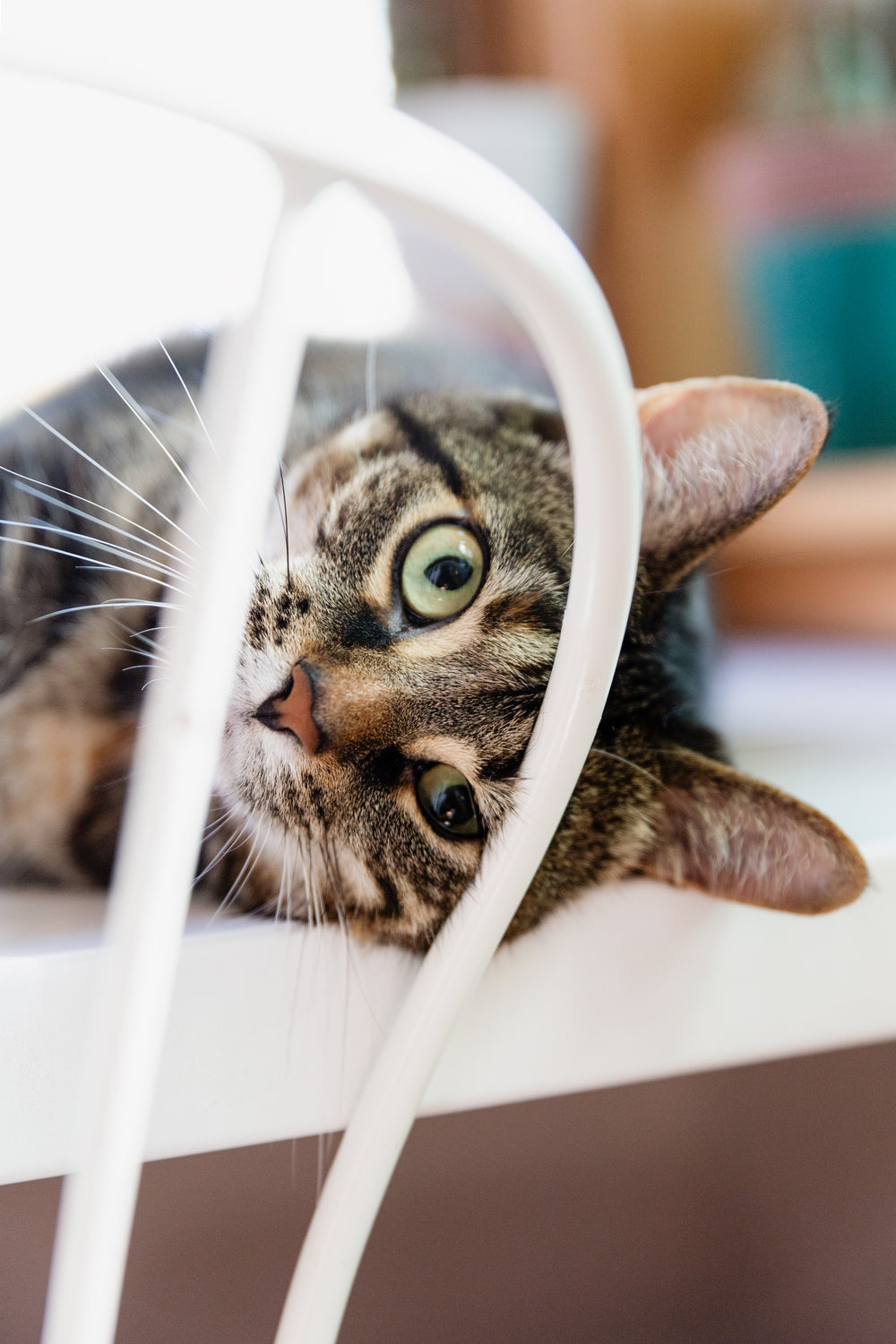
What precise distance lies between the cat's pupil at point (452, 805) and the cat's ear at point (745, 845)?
11 centimetres

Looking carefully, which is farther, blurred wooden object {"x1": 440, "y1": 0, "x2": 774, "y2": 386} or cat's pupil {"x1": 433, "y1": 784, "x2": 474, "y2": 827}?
blurred wooden object {"x1": 440, "y1": 0, "x2": 774, "y2": 386}

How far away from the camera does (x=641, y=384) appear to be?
0.85m

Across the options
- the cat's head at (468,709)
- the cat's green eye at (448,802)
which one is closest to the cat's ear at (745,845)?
the cat's head at (468,709)

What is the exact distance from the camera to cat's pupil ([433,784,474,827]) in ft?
1.78

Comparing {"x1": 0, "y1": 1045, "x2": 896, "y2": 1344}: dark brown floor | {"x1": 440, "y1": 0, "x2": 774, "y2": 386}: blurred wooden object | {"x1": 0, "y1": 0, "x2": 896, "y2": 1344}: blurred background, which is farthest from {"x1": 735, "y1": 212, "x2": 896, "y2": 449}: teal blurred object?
{"x1": 0, "y1": 1045, "x2": 896, "y2": 1344}: dark brown floor

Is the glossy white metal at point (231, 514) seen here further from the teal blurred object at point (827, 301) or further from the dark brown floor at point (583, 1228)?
the teal blurred object at point (827, 301)

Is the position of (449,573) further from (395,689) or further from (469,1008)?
(469,1008)

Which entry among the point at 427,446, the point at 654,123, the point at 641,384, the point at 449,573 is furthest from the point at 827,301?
the point at 449,573

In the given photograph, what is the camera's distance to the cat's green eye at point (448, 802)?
543 mm

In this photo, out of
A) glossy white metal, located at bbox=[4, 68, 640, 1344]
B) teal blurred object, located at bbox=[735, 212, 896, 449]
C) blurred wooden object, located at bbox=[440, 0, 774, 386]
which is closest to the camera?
glossy white metal, located at bbox=[4, 68, 640, 1344]

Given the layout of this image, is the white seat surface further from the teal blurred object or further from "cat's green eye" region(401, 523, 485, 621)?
the teal blurred object

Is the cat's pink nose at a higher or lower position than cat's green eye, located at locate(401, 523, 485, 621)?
lower

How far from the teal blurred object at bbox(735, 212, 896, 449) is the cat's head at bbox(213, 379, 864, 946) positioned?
1033 millimetres

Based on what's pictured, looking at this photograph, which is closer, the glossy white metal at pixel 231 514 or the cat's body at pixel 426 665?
the glossy white metal at pixel 231 514
